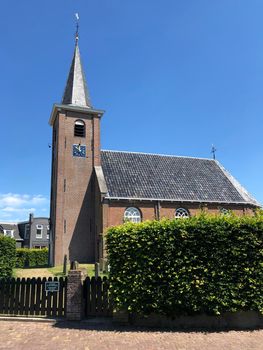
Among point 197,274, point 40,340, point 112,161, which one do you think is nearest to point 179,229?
point 197,274

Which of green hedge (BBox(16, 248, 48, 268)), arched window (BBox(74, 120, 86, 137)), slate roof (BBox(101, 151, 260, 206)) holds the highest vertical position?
arched window (BBox(74, 120, 86, 137))

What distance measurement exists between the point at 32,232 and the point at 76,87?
32.1 meters

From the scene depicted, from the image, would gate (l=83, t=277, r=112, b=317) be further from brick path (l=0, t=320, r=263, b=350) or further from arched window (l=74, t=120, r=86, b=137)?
arched window (l=74, t=120, r=86, b=137)

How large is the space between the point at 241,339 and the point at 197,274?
1829 mm

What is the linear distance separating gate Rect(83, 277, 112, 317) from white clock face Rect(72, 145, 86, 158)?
2045 centimetres

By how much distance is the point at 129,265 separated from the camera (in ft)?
29.3

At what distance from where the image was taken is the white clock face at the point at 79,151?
2928cm

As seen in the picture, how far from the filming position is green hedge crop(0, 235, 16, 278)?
14.5 metres

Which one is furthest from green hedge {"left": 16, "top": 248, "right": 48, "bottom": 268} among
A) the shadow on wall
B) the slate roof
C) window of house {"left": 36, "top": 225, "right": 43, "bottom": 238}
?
window of house {"left": 36, "top": 225, "right": 43, "bottom": 238}

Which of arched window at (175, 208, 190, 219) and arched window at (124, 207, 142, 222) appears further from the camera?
arched window at (175, 208, 190, 219)

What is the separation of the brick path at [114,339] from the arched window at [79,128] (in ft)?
74.8

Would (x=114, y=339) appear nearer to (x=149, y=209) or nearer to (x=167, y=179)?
(x=149, y=209)

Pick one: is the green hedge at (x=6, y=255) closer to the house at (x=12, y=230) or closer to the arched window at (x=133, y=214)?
the arched window at (x=133, y=214)

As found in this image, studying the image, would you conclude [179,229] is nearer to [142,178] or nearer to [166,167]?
[142,178]
